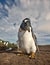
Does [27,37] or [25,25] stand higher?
[25,25]

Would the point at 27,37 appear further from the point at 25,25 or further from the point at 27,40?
the point at 25,25

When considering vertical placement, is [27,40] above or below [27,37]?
below

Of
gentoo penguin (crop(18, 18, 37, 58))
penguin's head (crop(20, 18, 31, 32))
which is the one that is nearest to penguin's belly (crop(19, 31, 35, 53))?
gentoo penguin (crop(18, 18, 37, 58))

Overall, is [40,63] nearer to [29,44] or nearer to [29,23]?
[29,44]

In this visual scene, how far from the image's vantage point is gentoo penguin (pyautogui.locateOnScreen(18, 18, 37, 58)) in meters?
8.87

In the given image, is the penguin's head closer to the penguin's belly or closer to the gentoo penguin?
the gentoo penguin

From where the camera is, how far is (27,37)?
888 cm

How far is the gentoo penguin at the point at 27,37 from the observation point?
29.1 ft

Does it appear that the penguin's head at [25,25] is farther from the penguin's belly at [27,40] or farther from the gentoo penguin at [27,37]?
the penguin's belly at [27,40]

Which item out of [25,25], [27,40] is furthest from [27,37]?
[25,25]

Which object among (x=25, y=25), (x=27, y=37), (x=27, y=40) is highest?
(x=25, y=25)

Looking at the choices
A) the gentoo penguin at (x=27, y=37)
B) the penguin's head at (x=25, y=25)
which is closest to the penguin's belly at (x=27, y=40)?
the gentoo penguin at (x=27, y=37)

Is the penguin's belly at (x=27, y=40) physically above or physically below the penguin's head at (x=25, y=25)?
below

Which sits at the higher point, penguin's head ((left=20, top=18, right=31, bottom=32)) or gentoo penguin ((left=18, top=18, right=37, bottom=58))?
penguin's head ((left=20, top=18, right=31, bottom=32))
